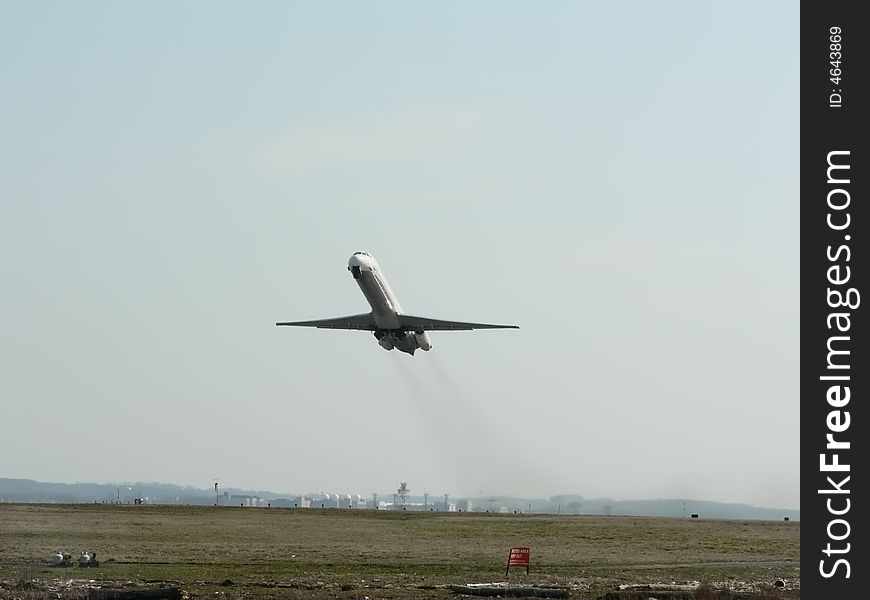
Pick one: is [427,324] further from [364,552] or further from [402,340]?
[364,552]

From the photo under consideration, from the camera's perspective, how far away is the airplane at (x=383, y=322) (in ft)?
308

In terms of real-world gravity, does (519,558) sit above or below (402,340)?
below

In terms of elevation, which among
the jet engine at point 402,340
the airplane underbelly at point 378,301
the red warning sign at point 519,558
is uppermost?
the airplane underbelly at point 378,301

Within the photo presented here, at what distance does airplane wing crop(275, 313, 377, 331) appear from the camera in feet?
333

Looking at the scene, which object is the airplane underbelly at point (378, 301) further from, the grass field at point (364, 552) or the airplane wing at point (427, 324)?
the grass field at point (364, 552)

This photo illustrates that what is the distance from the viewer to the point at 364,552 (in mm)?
83625

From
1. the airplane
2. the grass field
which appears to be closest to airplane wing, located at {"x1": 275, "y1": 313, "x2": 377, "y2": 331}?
the airplane

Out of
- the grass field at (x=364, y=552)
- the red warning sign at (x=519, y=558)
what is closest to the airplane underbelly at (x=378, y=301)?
the grass field at (x=364, y=552)

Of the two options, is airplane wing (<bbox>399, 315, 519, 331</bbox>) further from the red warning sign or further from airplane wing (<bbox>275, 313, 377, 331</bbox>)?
the red warning sign

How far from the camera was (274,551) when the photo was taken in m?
82.1

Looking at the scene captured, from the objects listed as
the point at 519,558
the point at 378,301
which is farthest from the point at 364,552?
the point at 378,301

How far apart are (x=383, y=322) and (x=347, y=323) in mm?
4379
